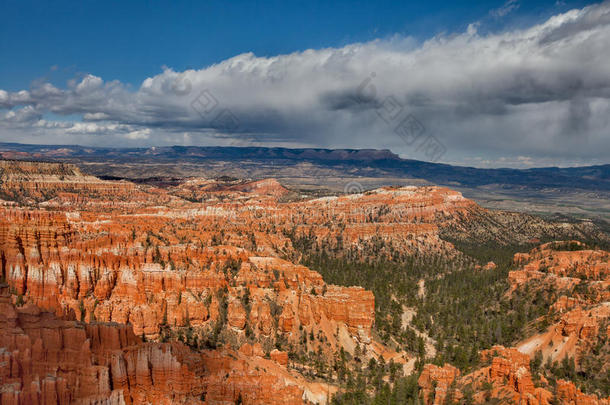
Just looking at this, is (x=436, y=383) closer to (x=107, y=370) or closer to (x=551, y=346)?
(x=551, y=346)

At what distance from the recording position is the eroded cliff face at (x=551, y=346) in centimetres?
3819

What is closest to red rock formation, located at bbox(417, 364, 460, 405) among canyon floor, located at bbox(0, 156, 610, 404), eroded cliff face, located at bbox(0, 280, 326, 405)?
canyon floor, located at bbox(0, 156, 610, 404)

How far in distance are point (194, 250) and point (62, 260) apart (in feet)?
62.4

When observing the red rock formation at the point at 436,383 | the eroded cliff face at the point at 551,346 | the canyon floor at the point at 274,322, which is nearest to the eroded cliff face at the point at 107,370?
the canyon floor at the point at 274,322

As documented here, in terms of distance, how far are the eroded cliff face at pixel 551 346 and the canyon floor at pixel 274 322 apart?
0.20m

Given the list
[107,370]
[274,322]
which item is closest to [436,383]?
[274,322]

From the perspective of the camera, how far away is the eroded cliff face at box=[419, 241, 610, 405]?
38.2 metres

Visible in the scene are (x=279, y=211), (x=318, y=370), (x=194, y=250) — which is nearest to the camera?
(x=318, y=370)

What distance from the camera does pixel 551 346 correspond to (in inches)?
2298

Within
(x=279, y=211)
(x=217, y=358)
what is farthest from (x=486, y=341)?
(x=279, y=211)

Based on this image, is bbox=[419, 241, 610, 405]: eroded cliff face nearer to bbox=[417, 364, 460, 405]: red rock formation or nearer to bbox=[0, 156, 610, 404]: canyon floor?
bbox=[417, 364, 460, 405]: red rock formation

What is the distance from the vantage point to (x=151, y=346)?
32.7m

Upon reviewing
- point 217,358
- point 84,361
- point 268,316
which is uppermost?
point 84,361

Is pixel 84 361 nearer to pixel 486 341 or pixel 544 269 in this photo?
pixel 486 341
